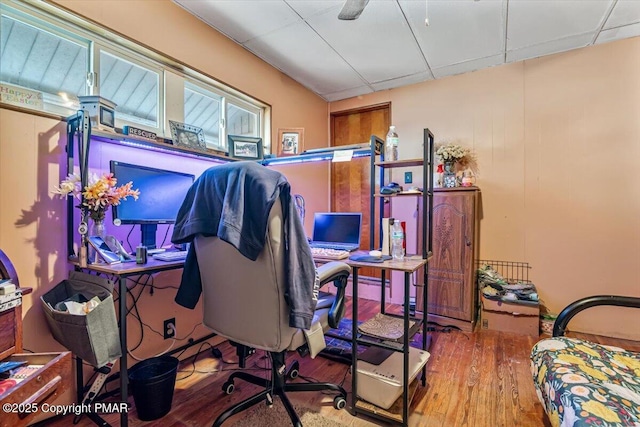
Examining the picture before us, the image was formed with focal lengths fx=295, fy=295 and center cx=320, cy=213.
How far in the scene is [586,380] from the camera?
3.98 ft

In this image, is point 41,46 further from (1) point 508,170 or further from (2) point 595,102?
(2) point 595,102

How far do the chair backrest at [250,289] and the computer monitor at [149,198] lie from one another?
605 millimetres

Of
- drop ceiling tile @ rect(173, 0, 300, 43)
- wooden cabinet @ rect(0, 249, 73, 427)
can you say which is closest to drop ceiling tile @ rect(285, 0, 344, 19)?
drop ceiling tile @ rect(173, 0, 300, 43)

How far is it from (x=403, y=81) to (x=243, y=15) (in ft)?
6.53

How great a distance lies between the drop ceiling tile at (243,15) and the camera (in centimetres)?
219

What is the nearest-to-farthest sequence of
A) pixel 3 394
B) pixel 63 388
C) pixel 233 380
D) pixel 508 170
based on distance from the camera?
pixel 3 394 → pixel 63 388 → pixel 233 380 → pixel 508 170

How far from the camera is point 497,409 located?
1.66 m

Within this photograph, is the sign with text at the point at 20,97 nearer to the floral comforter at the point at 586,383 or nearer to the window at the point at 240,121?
the window at the point at 240,121

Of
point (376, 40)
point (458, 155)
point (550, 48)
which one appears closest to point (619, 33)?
point (550, 48)

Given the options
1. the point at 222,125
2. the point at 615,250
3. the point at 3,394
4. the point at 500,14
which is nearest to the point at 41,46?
the point at 222,125

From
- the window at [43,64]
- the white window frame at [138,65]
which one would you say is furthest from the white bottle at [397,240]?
the window at [43,64]

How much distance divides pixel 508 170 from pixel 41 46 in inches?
151

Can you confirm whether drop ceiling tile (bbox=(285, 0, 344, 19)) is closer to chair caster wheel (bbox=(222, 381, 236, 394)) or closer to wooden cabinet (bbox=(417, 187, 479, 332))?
wooden cabinet (bbox=(417, 187, 479, 332))

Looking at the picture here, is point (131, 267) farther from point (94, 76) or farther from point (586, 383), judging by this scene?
point (586, 383)
